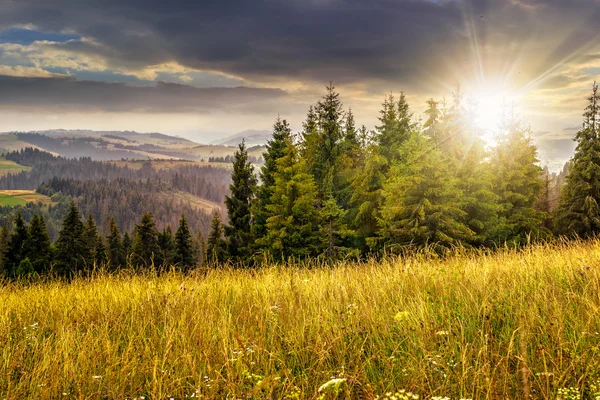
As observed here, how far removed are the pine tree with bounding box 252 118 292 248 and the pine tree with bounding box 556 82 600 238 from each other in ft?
89.0

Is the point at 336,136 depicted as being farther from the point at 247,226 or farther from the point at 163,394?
the point at 163,394

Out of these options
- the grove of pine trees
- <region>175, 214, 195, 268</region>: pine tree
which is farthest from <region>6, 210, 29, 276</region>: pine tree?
<region>175, 214, 195, 268</region>: pine tree

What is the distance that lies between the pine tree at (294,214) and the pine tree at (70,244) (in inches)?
1184

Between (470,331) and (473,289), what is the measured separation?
109 cm

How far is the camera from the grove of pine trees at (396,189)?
22.5 metres

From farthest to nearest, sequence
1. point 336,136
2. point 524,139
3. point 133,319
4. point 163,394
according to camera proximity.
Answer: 1. point 336,136
2. point 524,139
3. point 133,319
4. point 163,394

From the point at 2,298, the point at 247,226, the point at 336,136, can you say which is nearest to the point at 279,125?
the point at 336,136

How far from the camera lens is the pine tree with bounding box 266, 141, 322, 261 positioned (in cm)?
3038

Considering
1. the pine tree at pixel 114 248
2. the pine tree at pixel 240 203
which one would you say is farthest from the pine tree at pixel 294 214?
the pine tree at pixel 114 248

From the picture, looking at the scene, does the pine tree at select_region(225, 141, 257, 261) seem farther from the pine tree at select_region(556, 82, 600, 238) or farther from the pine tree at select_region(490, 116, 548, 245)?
the pine tree at select_region(556, 82, 600, 238)

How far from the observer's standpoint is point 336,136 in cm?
3694

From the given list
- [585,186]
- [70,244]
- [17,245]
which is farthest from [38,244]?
[585,186]

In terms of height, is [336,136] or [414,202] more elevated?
[336,136]

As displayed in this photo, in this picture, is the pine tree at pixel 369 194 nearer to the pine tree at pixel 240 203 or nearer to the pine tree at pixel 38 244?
the pine tree at pixel 240 203
